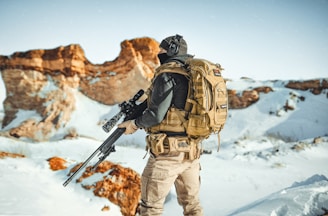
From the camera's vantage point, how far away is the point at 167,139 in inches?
65.7

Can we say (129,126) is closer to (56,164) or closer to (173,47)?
(173,47)

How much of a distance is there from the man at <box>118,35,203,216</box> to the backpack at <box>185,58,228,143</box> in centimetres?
6

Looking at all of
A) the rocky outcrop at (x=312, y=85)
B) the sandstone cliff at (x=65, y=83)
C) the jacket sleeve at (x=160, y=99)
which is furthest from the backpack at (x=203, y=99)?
the rocky outcrop at (x=312, y=85)

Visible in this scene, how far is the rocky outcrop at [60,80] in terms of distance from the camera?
12531 millimetres

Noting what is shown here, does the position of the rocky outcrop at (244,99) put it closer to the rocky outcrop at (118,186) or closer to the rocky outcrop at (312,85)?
the rocky outcrop at (312,85)

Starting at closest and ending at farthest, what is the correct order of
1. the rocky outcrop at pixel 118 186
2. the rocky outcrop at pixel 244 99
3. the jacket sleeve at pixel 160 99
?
the jacket sleeve at pixel 160 99
the rocky outcrop at pixel 118 186
the rocky outcrop at pixel 244 99

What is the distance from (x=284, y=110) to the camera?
486 inches

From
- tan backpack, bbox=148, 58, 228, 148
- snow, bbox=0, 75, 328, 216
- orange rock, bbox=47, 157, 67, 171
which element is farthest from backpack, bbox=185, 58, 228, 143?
orange rock, bbox=47, 157, 67, 171

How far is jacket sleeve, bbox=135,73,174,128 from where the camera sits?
5.25 feet

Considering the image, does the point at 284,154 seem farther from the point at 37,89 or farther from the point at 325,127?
the point at 37,89

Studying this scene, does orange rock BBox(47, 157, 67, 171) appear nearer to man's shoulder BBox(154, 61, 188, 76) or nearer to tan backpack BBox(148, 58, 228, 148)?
tan backpack BBox(148, 58, 228, 148)

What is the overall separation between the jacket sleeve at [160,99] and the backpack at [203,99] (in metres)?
0.16

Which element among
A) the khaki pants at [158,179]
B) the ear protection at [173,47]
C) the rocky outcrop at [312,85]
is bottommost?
the khaki pants at [158,179]

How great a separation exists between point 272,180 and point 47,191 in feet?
12.4
